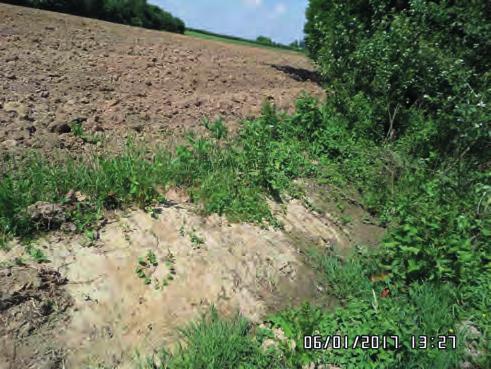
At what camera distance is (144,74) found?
6168 mm

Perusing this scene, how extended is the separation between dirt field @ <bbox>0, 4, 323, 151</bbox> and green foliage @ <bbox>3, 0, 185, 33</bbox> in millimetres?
7475

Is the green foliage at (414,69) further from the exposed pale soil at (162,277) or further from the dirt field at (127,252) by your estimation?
the exposed pale soil at (162,277)

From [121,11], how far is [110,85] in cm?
1578

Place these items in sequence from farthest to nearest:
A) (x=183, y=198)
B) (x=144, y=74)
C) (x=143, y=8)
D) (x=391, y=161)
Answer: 1. (x=143, y=8)
2. (x=144, y=74)
3. (x=391, y=161)
4. (x=183, y=198)

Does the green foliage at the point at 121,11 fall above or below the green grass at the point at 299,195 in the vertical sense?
above

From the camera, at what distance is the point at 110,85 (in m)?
5.51

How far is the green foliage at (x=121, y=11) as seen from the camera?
608 inches

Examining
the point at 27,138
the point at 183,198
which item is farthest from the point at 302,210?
the point at 27,138

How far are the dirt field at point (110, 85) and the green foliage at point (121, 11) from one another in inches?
294

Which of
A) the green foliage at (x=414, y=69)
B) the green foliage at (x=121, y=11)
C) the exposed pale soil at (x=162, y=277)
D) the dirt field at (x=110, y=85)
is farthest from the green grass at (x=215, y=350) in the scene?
the green foliage at (x=121, y=11)

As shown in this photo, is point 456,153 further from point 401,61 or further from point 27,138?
point 27,138

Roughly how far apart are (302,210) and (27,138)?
2.63 m

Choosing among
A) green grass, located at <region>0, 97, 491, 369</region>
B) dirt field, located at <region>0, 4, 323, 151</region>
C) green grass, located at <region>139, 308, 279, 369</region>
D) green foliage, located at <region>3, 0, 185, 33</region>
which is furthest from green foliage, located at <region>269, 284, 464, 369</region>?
green foliage, located at <region>3, 0, 185, 33</region>
